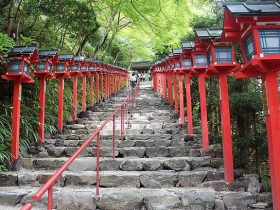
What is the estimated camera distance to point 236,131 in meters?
6.20

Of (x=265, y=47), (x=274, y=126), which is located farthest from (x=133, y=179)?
(x=265, y=47)

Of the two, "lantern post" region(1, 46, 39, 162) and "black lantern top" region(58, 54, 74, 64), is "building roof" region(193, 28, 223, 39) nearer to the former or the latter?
"lantern post" region(1, 46, 39, 162)

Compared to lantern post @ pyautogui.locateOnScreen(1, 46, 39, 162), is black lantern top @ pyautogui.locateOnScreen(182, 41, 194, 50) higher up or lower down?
higher up

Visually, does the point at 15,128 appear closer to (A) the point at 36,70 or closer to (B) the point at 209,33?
(A) the point at 36,70

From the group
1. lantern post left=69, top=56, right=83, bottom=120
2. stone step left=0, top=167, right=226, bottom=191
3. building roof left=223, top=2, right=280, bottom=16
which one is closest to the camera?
building roof left=223, top=2, right=280, bottom=16

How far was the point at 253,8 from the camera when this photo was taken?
3.24 meters

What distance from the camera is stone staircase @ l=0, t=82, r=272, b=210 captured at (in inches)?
161

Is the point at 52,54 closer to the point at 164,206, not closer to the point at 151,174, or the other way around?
the point at 151,174

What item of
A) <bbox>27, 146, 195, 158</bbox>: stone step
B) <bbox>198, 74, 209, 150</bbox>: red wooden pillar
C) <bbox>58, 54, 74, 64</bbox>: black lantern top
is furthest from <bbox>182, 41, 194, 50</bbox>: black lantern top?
<bbox>58, 54, 74, 64</bbox>: black lantern top

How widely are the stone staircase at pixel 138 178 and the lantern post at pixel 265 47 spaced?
99cm

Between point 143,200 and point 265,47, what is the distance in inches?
107

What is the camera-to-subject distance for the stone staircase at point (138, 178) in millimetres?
4090

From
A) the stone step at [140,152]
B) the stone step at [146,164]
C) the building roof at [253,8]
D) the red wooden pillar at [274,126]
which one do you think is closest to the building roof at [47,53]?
the stone step at [140,152]

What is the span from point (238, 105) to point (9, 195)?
447 cm
